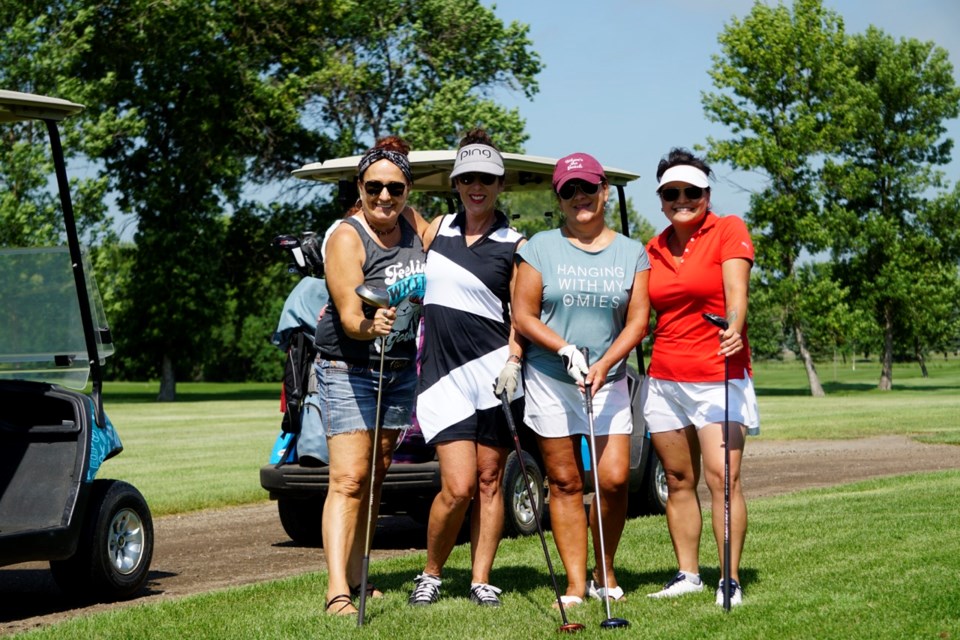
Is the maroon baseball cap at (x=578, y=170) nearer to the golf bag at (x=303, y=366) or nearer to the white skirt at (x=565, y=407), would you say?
the white skirt at (x=565, y=407)

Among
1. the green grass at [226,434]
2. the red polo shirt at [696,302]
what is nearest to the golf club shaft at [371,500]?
the red polo shirt at [696,302]

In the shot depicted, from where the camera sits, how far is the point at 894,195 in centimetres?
5019

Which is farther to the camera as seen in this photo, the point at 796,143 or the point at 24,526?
Answer: the point at 796,143

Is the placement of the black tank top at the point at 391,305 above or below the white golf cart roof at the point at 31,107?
below

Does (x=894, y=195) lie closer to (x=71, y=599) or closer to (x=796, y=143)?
(x=796, y=143)

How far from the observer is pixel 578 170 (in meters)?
5.83

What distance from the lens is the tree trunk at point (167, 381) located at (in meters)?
41.9

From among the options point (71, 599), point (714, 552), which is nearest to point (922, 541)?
point (714, 552)

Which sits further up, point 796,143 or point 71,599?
point 796,143

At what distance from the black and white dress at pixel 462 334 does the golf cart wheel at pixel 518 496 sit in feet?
9.10

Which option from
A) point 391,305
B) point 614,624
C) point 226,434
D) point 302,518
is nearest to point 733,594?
point 614,624

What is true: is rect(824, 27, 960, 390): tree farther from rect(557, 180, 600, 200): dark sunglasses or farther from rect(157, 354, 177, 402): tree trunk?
rect(557, 180, 600, 200): dark sunglasses

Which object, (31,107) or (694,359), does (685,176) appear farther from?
(31,107)

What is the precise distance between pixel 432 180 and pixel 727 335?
445cm
